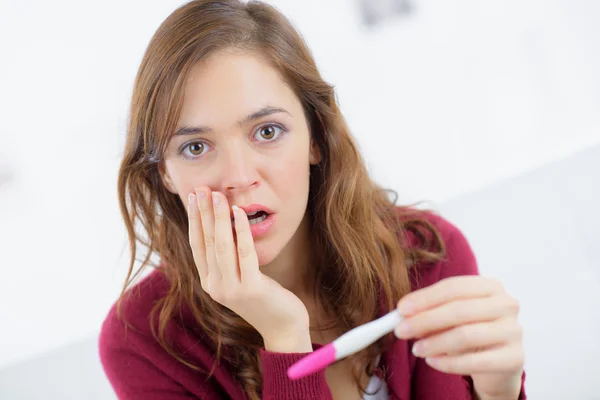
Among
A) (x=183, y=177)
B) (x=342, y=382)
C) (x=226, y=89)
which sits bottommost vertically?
(x=342, y=382)

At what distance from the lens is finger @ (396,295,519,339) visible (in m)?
0.75

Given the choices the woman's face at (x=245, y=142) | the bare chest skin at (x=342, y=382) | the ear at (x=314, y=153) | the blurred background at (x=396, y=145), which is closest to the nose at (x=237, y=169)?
the woman's face at (x=245, y=142)

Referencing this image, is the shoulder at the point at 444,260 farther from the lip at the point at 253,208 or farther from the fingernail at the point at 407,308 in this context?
the fingernail at the point at 407,308

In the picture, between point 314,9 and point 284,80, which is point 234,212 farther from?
point 314,9

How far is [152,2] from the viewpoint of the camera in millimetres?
1640

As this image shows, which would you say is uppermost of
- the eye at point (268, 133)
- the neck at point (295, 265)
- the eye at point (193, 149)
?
the eye at point (268, 133)

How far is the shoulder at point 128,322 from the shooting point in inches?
47.4

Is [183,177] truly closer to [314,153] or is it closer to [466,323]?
[314,153]

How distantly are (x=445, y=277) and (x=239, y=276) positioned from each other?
0.51 m

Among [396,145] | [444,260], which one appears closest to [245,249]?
[444,260]

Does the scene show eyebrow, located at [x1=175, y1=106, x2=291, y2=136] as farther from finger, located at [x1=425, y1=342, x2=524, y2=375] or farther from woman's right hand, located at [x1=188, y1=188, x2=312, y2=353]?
finger, located at [x1=425, y1=342, x2=524, y2=375]

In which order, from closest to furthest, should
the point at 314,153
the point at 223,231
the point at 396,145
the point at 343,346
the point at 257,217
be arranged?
the point at 343,346, the point at 223,231, the point at 257,217, the point at 314,153, the point at 396,145

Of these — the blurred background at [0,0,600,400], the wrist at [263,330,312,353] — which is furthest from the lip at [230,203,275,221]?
the blurred background at [0,0,600,400]

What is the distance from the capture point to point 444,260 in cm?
126
